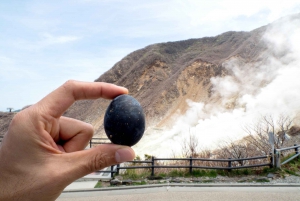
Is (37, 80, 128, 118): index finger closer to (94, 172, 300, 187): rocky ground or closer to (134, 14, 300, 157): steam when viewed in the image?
(94, 172, 300, 187): rocky ground

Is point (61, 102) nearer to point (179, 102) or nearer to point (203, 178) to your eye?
point (203, 178)

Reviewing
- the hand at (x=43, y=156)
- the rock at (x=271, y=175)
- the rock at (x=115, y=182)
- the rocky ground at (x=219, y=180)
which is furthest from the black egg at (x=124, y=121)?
the rock at (x=271, y=175)

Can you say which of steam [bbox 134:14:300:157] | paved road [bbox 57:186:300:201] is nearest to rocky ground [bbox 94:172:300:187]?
paved road [bbox 57:186:300:201]

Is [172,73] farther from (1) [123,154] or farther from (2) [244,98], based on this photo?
(1) [123,154]

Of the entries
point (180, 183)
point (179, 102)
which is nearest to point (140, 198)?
point (180, 183)

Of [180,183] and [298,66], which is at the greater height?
[298,66]
